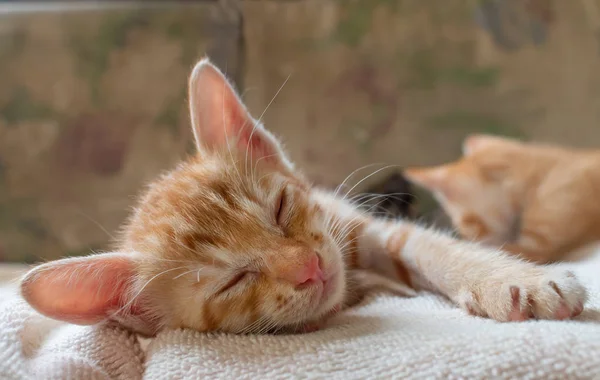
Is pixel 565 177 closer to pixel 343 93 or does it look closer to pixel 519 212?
pixel 519 212

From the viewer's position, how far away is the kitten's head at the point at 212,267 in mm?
768

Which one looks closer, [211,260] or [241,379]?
[241,379]

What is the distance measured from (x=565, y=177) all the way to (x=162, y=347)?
1318 mm

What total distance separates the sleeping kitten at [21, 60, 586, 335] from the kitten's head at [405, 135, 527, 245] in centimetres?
77

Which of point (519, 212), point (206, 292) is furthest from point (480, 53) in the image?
point (206, 292)

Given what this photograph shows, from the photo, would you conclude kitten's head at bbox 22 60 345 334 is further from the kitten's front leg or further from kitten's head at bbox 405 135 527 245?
kitten's head at bbox 405 135 527 245

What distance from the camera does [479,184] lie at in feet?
5.77

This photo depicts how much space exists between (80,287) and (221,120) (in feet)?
1.38

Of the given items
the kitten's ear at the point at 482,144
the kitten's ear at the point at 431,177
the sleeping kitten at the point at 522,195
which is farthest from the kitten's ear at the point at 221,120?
the kitten's ear at the point at 482,144

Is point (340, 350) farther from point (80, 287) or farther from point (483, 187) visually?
point (483, 187)

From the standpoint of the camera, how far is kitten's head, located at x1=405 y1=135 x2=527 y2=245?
168 cm

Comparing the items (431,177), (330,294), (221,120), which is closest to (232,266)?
(330,294)

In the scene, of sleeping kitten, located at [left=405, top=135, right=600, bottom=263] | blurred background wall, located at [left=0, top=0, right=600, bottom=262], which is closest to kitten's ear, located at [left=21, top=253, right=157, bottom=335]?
sleeping kitten, located at [left=405, top=135, right=600, bottom=263]

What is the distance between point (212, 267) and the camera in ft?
2.61
